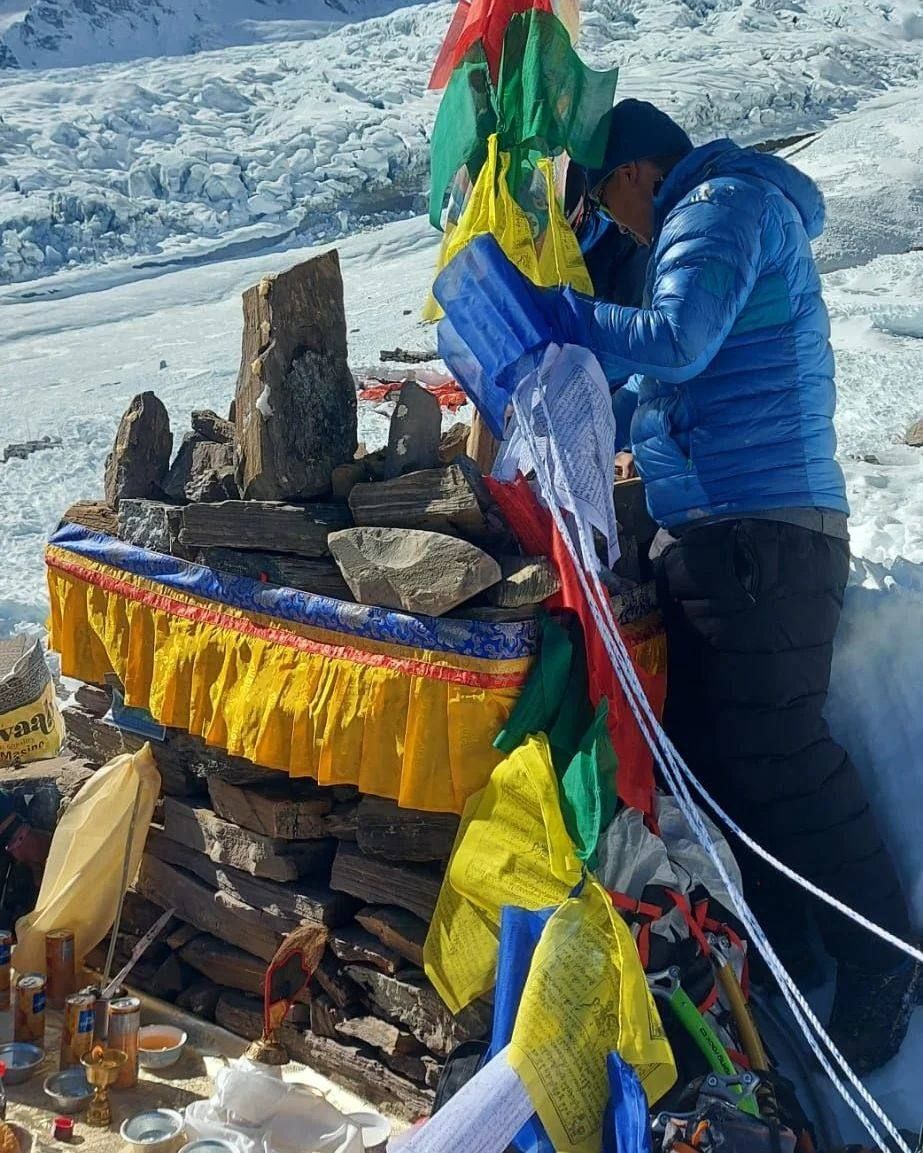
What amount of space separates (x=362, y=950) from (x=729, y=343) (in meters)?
1.68

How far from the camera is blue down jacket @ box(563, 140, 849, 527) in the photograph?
284 cm

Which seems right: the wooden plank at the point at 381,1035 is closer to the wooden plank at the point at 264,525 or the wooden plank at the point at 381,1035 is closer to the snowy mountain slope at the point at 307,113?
the wooden plank at the point at 264,525

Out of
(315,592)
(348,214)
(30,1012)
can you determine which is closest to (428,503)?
(315,592)

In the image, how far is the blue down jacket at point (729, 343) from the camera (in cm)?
284

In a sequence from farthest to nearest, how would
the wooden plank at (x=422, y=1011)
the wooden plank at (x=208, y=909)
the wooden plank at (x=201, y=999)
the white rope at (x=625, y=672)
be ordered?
the wooden plank at (x=201, y=999), the wooden plank at (x=208, y=909), the wooden plank at (x=422, y=1011), the white rope at (x=625, y=672)

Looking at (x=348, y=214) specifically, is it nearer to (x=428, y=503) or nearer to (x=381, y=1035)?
(x=428, y=503)

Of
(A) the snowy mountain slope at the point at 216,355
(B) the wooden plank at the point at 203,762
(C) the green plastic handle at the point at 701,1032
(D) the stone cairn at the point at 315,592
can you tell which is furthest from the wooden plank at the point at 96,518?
(A) the snowy mountain slope at the point at 216,355

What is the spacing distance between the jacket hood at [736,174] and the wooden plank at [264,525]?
1112 mm

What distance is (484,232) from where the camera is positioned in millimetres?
3162

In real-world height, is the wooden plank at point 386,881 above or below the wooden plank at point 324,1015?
above

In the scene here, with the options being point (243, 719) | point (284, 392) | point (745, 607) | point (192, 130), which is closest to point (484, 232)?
point (284, 392)

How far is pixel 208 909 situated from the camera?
3662mm

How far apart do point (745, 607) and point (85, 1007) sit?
1.87 m

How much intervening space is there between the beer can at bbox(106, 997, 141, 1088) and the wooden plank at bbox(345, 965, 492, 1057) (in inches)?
20.6
